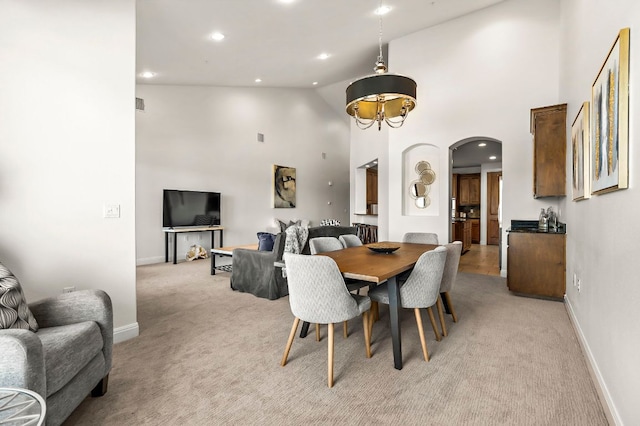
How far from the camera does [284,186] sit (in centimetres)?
912

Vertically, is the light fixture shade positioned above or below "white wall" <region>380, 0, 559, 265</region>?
below

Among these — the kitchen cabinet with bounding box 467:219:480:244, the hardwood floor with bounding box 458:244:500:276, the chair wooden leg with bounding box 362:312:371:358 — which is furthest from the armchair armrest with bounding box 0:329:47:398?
the kitchen cabinet with bounding box 467:219:480:244

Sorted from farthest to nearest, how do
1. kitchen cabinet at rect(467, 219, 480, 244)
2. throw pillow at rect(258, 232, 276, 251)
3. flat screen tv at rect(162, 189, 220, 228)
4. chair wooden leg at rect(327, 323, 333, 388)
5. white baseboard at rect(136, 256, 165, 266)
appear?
kitchen cabinet at rect(467, 219, 480, 244), flat screen tv at rect(162, 189, 220, 228), white baseboard at rect(136, 256, 165, 266), throw pillow at rect(258, 232, 276, 251), chair wooden leg at rect(327, 323, 333, 388)

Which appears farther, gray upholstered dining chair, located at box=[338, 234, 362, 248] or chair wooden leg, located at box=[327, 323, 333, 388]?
gray upholstered dining chair, located at box=[338, 234, 362, 248]

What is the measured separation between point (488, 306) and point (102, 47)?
4561 millimetres

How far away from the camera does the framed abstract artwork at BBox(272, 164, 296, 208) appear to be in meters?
8.86

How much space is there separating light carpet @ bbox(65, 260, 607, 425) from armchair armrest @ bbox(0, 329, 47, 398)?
23.8 inches

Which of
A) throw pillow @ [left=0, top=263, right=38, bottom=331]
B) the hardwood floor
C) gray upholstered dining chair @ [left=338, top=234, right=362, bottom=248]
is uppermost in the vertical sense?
gray upholstered dining chair @ [left=338, top=234, right=362, bottom=248]

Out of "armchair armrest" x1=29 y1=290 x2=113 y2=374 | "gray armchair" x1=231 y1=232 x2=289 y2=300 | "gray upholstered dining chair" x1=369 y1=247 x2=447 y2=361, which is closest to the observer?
"armchair armrest" x1=29 y1=290 x2=113 y2=374

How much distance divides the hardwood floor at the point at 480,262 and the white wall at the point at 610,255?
263cm

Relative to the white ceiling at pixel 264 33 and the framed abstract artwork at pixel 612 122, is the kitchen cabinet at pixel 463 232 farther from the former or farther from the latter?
the framed abstract artwork at pixel 612 122

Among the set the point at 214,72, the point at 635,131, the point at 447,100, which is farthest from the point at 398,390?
the point at 214,72

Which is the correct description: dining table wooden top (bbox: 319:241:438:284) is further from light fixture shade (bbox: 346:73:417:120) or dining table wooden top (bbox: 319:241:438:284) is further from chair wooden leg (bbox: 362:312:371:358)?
light fixture shade (bbox: 346:73:417:120)

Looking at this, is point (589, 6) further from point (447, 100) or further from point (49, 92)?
point (49, 92)
